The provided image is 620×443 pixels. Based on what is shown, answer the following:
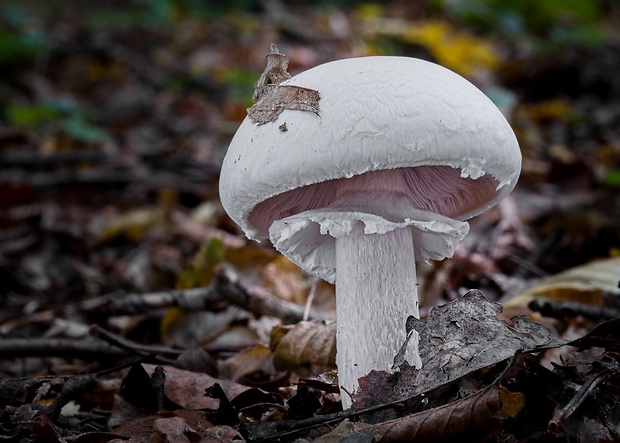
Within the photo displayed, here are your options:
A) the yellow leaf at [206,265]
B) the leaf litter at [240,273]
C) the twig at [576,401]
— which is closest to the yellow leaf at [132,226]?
the leaf litter at [240,273]

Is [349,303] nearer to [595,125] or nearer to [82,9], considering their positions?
[595,125]

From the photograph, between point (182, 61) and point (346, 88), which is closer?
point (346, 88)

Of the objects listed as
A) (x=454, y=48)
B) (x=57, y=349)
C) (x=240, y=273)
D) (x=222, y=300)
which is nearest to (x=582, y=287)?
(x=222, y=300)

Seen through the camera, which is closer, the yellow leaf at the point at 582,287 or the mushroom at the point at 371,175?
the mushroom at the point at 371,175

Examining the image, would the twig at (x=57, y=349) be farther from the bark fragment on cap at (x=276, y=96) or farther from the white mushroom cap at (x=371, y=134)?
the bark fragment on cap at (x=276, y=96)

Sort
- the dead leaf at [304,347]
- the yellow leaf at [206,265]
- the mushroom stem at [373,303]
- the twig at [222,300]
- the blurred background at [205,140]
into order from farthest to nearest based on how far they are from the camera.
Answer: the blurred background at [205,140] < the yellow leaf at [206,265] < the twig at [222,300] < the dead leaf at [304,347] < the mushroom stem at [373,303]

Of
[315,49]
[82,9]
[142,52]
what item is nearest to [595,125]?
[315,49]

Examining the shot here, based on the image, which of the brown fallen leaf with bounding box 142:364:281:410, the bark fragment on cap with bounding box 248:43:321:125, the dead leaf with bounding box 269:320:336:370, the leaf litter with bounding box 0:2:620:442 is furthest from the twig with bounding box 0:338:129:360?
the bark fragment on cap with bounding box 248:43:321:125

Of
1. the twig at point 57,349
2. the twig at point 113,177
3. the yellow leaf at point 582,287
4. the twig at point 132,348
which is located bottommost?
the twig at point 57,349
